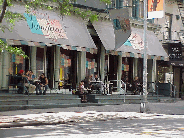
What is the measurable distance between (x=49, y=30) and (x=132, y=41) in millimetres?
8647

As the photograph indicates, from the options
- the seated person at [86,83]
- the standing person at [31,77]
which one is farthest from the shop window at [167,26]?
the standing person at [31,77]

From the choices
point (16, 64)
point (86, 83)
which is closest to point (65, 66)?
point (86, 83)

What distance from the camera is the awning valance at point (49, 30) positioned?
21.5 m

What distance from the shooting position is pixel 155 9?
20.6 metres

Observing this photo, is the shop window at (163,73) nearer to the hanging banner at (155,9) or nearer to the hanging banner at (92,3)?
the hanging banner at (92,3)

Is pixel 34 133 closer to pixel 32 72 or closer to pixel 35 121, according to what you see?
pixel 35 121

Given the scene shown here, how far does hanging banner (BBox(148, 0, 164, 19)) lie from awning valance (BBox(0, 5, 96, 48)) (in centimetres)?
479

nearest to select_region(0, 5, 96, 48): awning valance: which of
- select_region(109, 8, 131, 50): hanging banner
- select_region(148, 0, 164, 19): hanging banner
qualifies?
select_region(109, 8, 131, 50): hanging banner

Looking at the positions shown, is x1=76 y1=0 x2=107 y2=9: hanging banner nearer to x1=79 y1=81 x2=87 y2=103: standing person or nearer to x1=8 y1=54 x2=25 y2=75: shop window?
x1=79 y1=81 x2=87 y2=103: standing person

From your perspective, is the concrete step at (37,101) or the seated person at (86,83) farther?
the seated person at (86,83)

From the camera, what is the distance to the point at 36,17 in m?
23.0

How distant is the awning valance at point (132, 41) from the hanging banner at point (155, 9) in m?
6.38

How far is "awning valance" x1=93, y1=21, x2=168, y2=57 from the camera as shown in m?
27.2

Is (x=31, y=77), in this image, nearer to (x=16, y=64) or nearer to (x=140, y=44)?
(x=16, y=64)
